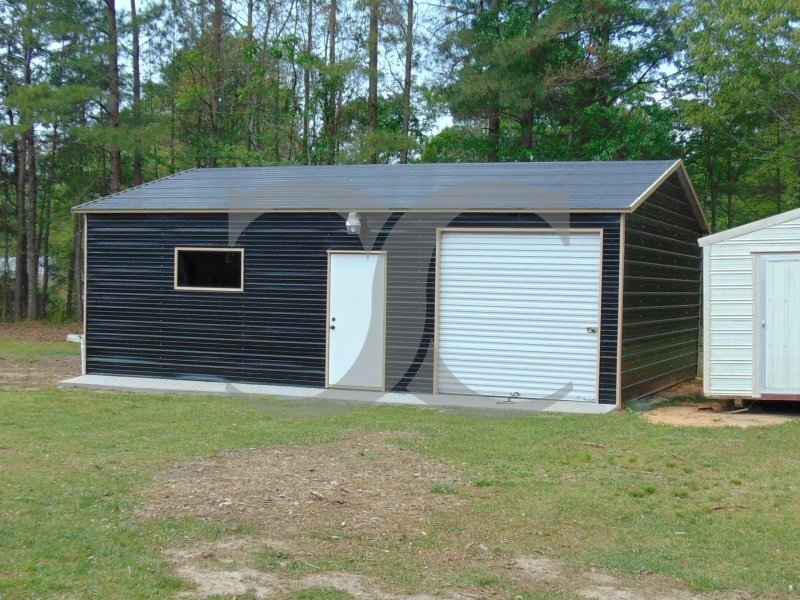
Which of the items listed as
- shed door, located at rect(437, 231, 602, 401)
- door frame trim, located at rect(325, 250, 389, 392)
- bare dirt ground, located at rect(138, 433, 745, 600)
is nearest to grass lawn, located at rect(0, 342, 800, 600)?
bare dirt ground, located at rect(138, 433, 745, 600)

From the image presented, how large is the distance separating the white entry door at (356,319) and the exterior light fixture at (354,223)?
333 mm

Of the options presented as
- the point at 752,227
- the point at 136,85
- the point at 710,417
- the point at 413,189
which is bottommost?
the point at 710,417

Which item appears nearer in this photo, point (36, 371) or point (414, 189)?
point (414, 189)

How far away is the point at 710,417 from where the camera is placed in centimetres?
1017

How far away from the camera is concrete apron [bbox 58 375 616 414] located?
1077cm

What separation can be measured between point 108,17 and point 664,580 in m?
23.7

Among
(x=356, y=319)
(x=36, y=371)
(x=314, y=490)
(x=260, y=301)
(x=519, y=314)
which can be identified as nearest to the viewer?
(x=314, y=490)

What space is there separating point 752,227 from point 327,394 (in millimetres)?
5726

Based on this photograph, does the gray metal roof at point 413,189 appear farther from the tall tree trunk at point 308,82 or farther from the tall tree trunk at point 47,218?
the tall tree trunk at point 47,218

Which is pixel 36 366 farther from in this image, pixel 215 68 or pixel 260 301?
pixel 215 68

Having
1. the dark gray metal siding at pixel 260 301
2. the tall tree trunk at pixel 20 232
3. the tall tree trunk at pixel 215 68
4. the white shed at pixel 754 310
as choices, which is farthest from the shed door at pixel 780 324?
the tall tree trunk at pixel 20 232

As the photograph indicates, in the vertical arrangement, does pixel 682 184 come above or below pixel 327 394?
above

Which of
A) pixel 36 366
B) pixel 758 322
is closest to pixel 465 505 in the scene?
pixel 758 322

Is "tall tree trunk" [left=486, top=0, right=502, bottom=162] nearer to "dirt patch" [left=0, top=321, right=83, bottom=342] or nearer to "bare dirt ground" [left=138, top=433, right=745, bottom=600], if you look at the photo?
"dirt patch" [left=0, top=321, right=83, bottom=342]
